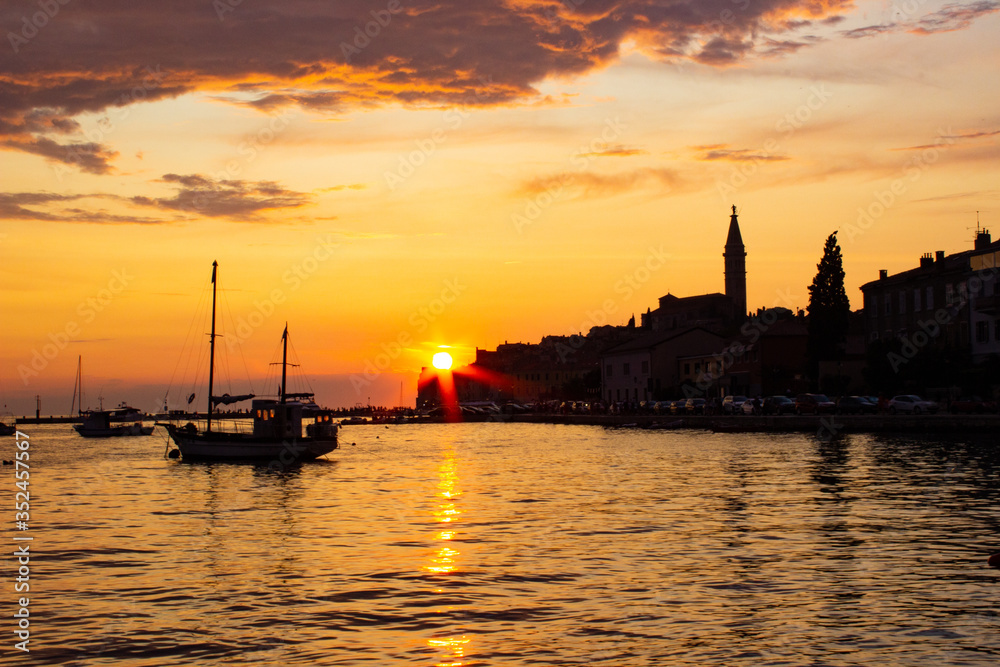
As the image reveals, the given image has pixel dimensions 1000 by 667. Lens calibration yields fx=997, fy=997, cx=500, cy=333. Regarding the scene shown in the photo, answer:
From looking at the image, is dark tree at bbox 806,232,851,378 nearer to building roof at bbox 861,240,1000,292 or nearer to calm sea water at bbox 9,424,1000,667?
building roof at bbox 861,240,1000,292

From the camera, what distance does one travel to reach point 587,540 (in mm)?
27344

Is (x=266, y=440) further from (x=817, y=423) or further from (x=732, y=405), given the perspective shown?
(x=732, y=405)

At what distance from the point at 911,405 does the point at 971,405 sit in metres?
4.61

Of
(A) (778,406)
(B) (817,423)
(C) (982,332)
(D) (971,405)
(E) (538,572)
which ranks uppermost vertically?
(C) (982,332)

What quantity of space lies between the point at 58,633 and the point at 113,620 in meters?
1.08

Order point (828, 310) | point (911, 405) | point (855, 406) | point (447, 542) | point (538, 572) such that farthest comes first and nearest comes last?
1. point (828, 310)
2. point (855, 406)
3. point (911, 405)
4. point (447, 542)
5. point (538, 572)

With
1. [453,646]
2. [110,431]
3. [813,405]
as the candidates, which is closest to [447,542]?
[453,646]

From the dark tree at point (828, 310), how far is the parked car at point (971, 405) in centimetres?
2697

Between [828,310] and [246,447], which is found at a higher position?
[828,310]

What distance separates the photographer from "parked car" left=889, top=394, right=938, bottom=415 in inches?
2876

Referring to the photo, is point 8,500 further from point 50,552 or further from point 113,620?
point 113,620

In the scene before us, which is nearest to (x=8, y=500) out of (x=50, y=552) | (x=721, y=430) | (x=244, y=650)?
(x=50, y=552)

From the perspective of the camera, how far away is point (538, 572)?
22594 millimetres

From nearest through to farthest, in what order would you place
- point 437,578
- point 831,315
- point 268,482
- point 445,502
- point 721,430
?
1. point 437,578
2. point 445,502
3. point 268,482
4. point 721,430
5. point 831,315
